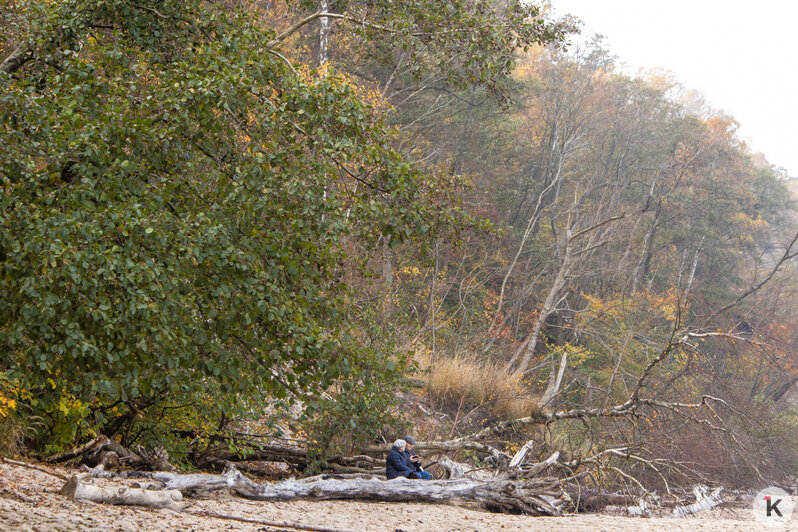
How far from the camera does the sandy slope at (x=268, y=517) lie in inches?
206

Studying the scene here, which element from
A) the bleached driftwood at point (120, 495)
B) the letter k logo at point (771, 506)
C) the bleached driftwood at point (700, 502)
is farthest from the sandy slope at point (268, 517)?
the letter k logo at point (771, 506)

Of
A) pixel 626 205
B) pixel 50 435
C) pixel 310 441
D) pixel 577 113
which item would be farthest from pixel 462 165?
pixel 50 435

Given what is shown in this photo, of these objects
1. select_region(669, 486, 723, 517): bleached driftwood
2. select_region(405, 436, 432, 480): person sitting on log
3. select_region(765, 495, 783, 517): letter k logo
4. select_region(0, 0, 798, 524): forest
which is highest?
select_region(0, 0, 798, 524): forest

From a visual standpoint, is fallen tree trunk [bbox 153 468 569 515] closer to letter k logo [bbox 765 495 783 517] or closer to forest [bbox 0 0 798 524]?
forest [bbox 0 0 798 524]

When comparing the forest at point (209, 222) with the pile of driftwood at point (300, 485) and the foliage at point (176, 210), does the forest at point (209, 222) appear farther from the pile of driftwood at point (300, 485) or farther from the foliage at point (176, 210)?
the pile of driftwood at point (300, 485)

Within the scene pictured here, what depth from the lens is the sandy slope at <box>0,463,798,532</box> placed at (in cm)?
524

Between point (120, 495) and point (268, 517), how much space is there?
1335 millimetres

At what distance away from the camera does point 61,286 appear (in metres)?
4.21

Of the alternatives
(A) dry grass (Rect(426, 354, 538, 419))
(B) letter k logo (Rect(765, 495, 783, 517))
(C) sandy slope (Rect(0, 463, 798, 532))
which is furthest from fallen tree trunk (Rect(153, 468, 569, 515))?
(B) letter k logo (Rect(765, 495, 783, 517))

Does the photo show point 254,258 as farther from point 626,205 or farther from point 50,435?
point 626,205

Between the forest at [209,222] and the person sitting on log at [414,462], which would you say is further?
the person sitting on log at [414,462]

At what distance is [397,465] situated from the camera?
9.33 meters

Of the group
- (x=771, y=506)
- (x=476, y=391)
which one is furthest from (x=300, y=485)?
(x=771, y=506)

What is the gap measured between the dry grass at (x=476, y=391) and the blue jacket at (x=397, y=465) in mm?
5265
